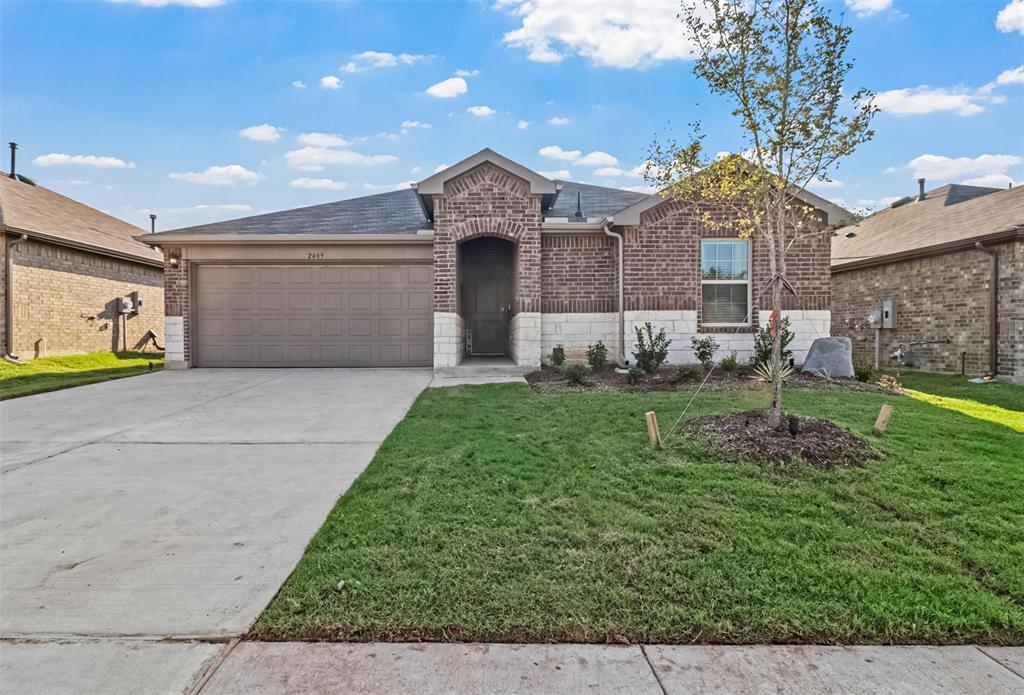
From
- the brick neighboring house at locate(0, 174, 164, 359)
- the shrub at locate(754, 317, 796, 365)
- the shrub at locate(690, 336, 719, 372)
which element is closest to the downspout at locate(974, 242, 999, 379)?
the shrub at locate(754, 317, 796, 365)

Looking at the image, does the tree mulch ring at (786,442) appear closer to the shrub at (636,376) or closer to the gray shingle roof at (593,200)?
the shrub at (636,376)

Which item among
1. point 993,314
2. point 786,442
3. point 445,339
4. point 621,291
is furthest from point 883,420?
point 993,314

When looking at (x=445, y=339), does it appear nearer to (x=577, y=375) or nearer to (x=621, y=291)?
(x=577, y=375)

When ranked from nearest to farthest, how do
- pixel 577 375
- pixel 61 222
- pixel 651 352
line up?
pixel 577 375, pixel 651 352, pixel 61 222

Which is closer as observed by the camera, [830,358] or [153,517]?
[153,517]

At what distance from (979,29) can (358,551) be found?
14.1 metres

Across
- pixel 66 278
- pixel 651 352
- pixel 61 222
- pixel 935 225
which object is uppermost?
pixel 61 222

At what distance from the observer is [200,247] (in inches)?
474

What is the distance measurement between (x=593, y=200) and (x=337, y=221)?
6.81m

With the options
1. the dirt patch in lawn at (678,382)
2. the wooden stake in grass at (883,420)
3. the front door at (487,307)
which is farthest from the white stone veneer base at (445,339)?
the wooden stake in grass at (883,420)

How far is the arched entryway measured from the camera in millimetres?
13992

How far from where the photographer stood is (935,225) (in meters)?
13.8

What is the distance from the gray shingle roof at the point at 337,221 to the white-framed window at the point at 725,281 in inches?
260

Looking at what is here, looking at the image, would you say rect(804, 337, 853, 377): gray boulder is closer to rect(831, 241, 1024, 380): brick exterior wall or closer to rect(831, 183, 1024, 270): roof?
rect(831, 183, 1024, 270): roof
